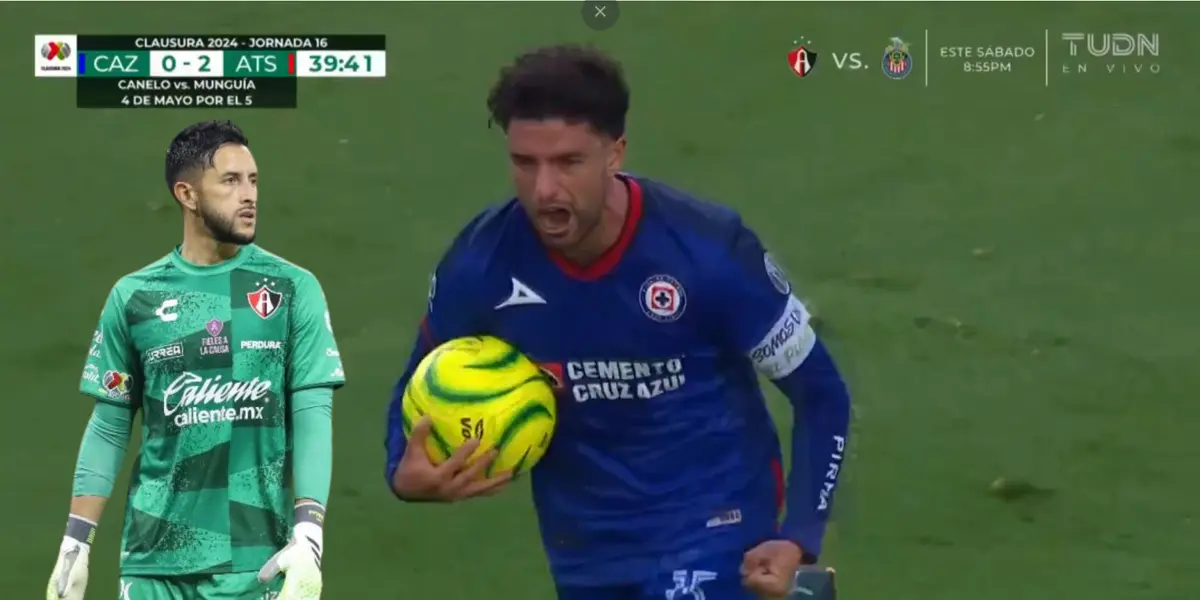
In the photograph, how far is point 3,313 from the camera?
45.9 feet

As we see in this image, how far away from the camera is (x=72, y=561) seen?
328 inches

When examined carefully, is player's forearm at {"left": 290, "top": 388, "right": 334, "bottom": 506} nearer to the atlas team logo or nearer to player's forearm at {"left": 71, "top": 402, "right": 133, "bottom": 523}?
player's forearm at {"left": 71, "top": 402, "right": 133, "bottom": 523}

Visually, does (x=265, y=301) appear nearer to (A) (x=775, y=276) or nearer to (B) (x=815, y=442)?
(A) (x=775, y=276)

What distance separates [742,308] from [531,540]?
18.4 ft

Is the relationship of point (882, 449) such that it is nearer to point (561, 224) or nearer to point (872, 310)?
point (872, 310)

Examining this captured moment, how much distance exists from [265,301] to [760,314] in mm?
2175

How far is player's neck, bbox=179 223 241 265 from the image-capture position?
827 cm

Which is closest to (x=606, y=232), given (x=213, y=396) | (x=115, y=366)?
(x=213, y=396)

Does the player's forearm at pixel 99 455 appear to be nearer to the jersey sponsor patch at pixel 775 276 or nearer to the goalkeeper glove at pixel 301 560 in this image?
the goalkeeper glove at pixel 301 560

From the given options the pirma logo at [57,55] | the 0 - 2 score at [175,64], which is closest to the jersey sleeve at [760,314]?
the 0 - 2 score at [175,64]

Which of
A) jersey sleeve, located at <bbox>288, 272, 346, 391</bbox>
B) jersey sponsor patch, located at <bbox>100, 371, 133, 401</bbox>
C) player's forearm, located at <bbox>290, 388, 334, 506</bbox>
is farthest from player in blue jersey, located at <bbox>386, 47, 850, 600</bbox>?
jersey sponsor patch, located at <bbox>100, 371, 133, 401</bbox>

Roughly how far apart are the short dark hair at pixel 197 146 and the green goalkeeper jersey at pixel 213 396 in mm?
410

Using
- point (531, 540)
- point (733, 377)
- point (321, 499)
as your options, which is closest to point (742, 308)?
point (733, 377)

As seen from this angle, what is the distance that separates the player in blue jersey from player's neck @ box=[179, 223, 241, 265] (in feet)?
4.68
